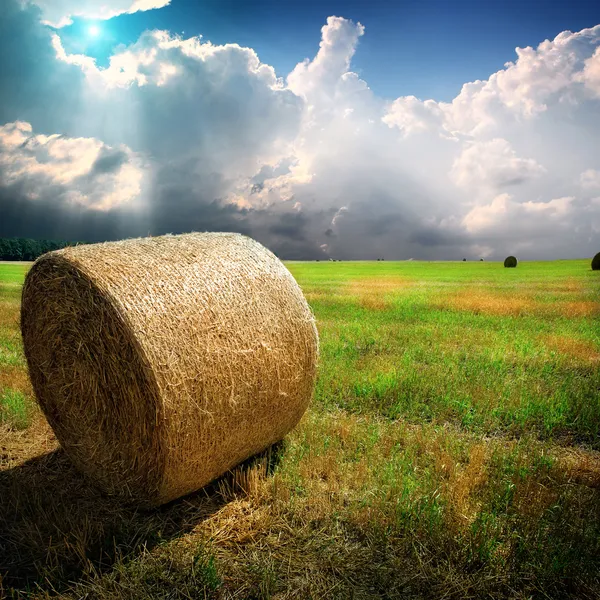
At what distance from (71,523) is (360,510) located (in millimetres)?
2692

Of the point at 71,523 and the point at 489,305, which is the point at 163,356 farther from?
the point at 489,305

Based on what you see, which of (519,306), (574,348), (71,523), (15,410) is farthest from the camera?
(519,306)

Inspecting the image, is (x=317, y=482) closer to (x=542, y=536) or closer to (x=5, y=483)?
(x=542, y=536)

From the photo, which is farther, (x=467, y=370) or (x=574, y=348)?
(x=574, y=348)

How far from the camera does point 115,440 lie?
5160mm

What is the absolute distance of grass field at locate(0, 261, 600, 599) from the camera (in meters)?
4.16

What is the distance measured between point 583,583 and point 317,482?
2.51m

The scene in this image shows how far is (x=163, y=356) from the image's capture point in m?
4.65

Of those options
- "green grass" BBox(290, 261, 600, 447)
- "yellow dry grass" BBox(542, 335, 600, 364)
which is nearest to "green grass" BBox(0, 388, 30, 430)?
"green grass" BBox(290, 261, 600, 447)

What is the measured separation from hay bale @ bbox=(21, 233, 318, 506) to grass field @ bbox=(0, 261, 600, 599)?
19.9 inches

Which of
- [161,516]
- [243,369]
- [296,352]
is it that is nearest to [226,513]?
[161,516]

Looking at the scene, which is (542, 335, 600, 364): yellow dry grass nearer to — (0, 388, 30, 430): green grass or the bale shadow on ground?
the bale shadow on ground

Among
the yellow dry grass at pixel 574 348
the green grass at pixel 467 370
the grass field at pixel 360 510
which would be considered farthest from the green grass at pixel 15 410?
the yellow dry grass at pixel 574 348

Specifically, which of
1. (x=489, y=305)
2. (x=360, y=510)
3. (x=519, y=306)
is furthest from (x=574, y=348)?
(x=360, y=510)
